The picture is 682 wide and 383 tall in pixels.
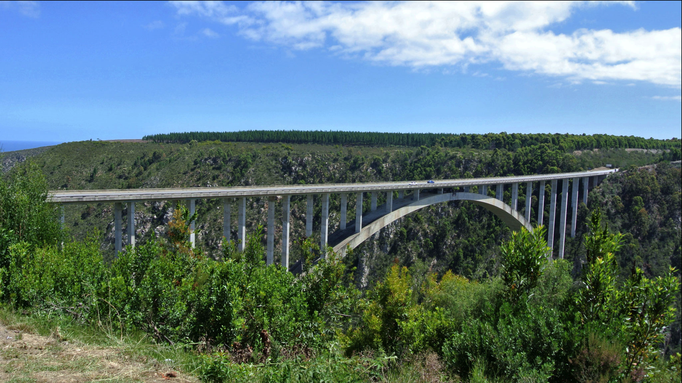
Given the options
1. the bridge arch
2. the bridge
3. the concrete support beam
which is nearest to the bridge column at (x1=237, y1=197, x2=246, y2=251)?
the bridge

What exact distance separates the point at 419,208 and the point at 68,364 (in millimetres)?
30700

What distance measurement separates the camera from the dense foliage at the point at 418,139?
100438 mm

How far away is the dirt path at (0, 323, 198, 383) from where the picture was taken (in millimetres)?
5748

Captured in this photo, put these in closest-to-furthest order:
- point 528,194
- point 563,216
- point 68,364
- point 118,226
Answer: point 68,364 → point 118,226 → point 528,194 → point 563,216

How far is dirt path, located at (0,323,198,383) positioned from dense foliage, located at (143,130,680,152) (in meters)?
102

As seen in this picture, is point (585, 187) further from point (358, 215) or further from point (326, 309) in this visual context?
point (326, 309)

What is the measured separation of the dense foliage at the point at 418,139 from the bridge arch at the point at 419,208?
58.1 metres

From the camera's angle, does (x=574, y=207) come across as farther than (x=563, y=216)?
Yes

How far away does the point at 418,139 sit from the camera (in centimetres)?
12512

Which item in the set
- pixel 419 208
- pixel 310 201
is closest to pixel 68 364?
pixel 310 201

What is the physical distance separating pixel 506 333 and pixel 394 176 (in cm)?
7088

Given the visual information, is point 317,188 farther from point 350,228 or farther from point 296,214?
point 296,214

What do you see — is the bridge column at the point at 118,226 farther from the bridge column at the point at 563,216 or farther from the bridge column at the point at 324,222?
the bridge column at the point at 563,216

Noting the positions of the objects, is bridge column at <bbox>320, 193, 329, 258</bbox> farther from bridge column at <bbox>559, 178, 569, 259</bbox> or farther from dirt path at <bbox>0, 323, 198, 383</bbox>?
bridge column at <bbox>559, 178, 569, 259</bbox>
